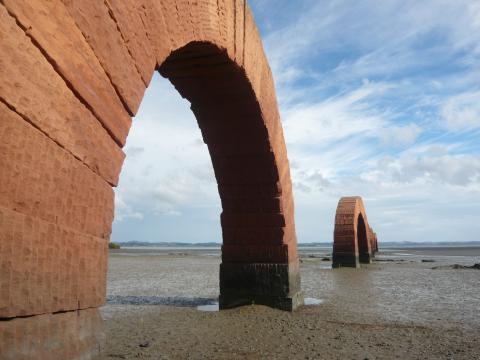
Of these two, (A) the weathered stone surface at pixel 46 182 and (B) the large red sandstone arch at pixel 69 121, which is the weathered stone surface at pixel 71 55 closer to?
(B) the large red sandstone arch at pixel 69 121

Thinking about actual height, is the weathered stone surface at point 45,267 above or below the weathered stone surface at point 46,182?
below

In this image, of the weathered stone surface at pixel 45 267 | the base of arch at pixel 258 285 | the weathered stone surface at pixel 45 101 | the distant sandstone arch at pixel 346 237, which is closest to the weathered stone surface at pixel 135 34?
the weathered stone surface at pixel 45 101

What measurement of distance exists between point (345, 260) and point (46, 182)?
1480 centimetres

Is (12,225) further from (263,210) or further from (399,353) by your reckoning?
(263,210)

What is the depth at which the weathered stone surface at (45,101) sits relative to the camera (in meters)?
1.65

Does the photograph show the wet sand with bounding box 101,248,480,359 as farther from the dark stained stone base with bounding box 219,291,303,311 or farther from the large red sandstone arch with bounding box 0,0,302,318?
the large red sandstone arch with bounding box 0,0,302,318

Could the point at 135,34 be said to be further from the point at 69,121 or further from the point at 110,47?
the point at 69,121

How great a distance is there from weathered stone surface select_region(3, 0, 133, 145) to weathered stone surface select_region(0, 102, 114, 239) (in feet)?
1.09

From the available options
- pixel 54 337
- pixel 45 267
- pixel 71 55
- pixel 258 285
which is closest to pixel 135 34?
pixel 71 55

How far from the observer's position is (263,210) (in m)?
6.81

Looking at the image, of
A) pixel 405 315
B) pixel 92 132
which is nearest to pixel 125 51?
pixel 92 132

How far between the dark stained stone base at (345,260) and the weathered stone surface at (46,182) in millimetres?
14164

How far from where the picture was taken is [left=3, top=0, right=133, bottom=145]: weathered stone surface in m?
1.79

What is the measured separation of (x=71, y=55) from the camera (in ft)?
6.76
